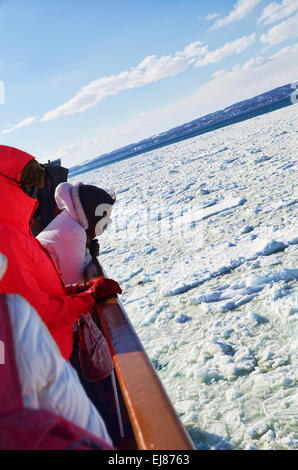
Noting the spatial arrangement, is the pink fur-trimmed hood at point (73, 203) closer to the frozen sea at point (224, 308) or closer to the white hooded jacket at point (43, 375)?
the frozen sea at point (224, 308)

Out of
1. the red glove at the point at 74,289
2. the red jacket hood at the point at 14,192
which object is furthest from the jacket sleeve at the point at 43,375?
the red glove at the point at 74,289

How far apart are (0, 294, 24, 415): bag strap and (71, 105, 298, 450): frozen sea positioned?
120cm

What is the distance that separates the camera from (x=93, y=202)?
94.1 inches

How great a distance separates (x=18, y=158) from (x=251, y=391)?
5.41 feet

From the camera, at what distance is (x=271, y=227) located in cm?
395

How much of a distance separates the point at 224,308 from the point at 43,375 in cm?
209

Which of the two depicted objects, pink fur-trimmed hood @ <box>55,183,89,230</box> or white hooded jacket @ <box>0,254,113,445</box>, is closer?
white hooded jacket @ <box>0,254,113,445</box>

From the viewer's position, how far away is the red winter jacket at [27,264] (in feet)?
3.67

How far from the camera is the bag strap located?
2.02 ft

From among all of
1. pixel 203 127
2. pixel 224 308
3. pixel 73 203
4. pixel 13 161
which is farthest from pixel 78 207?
pixel 203 127

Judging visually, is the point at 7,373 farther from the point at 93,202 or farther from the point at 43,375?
the point at 93,202

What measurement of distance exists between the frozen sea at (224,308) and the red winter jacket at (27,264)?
85cm

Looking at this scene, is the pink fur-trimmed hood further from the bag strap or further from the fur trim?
the bag strap

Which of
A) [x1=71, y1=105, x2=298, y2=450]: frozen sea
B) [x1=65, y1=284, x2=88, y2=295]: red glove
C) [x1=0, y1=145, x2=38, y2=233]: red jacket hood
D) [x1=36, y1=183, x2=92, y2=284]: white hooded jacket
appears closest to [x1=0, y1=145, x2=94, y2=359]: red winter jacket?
[x1=0, y1=145, x2=38, y2=233]: red jacket hood
